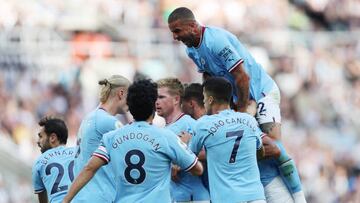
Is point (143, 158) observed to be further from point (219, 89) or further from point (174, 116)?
point (174, 116)

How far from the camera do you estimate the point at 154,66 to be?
100 ft

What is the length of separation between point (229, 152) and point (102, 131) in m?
1.33

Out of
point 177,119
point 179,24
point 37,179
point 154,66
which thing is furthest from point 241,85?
point 154,66

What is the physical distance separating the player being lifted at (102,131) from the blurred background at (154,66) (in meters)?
10.3

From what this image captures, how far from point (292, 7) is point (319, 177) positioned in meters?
7.55

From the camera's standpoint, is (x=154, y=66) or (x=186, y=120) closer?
(x=186, y=120)

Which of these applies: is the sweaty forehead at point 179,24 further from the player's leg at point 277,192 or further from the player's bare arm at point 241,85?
the player's leg at point 277,192

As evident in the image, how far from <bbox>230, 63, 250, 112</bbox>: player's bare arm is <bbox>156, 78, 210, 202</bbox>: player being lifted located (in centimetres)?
55

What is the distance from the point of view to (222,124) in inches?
561

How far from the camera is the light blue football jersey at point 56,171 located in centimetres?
1582

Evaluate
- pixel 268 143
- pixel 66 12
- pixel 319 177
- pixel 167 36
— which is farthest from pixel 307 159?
pixel 268 143

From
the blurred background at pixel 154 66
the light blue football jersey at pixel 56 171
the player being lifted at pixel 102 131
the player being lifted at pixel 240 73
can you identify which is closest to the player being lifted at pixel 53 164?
the light blue football jersey at pixel 56 171

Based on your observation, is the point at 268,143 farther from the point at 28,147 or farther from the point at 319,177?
the point at 319,177

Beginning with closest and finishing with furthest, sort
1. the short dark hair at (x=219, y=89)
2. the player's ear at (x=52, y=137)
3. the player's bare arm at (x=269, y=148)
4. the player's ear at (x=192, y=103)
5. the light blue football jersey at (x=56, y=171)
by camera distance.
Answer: the short dark hair at (x=219, y=89) < the player's bare arm at (x=269, y=148) < the player's ear at (x=192, y=103) < the light blue football jersey at (x=56, y=171) < the player's ear at (x=52, y=137)
